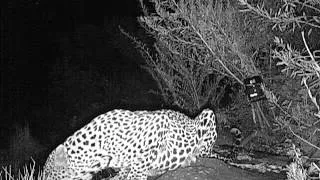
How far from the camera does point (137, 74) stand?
16.9m

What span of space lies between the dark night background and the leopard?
8.19 m

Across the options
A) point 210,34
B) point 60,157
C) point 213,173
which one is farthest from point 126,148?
point 210,34

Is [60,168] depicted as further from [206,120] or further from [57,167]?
[206,120]

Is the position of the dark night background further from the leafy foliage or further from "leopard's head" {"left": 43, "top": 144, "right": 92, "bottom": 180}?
"leopard's head" {"left": 43, "top": 144, "right": 92, "bottom": 180}

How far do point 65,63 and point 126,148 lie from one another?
12207 millimetres

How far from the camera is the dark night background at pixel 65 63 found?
15781 millimetres

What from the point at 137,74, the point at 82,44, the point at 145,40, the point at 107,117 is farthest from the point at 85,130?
the point at 82,44

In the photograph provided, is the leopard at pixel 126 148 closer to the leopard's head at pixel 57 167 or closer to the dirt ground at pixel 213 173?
the leopard's head at pixel 57 167

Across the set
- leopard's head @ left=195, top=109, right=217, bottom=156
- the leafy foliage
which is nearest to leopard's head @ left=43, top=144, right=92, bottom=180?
leopard's head @ left=195, top=109, right=217, bottom=156

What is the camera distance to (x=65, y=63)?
1803 centimetres

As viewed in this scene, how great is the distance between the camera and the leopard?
234 inches

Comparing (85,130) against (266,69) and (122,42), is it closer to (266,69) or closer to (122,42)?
(266,69)

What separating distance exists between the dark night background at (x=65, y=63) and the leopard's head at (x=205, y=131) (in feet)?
25.4

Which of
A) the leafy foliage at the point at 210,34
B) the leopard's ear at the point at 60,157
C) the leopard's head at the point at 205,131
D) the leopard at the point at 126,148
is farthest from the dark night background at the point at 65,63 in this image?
the leopard's ear at the point at 60,157
